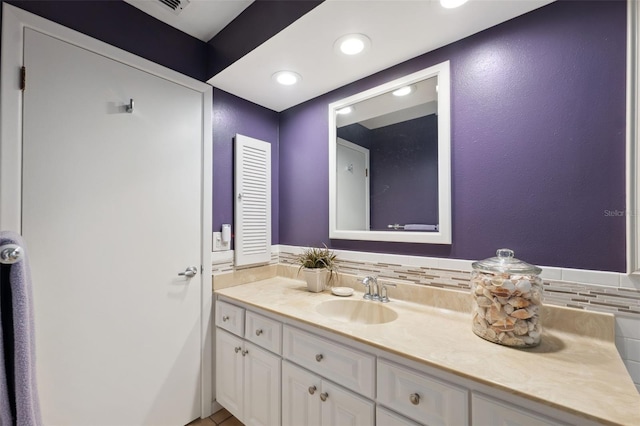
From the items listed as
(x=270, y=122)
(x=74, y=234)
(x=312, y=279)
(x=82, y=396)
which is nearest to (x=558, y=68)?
(x=312, y=279)

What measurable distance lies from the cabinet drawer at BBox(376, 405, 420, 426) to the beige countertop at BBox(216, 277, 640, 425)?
23 centimetres

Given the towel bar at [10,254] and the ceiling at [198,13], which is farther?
the ceiling at [198,13]

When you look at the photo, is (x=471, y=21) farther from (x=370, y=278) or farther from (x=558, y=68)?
(x=370, y=278)

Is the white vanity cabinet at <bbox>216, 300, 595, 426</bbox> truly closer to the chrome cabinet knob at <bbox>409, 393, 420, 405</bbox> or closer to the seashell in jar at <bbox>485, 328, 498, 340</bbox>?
the chrome cabinet knob at <bbox>409, 393, 420, 405</bbox>

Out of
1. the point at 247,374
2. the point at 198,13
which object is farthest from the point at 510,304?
the point at 198,13

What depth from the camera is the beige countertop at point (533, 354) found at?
686mm

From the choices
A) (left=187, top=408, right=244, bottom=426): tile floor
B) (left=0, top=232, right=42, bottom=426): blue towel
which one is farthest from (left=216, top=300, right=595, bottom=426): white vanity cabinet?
(left=0, top=232, right=42, bottom=426): blue towel

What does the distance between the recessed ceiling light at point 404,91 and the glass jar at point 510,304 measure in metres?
1.04

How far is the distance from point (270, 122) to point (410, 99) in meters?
1.15

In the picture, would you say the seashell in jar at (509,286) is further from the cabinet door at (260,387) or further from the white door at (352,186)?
the cabinet door at (260,387)

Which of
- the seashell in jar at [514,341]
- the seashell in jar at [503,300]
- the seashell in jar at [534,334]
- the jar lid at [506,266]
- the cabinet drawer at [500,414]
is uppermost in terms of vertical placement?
the jar lid at [506,266]

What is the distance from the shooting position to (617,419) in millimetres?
615

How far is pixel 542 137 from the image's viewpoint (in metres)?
1.15

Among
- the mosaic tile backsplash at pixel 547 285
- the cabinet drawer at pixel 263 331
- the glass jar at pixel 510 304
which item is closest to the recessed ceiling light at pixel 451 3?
the glass jar at pixel 510 304
